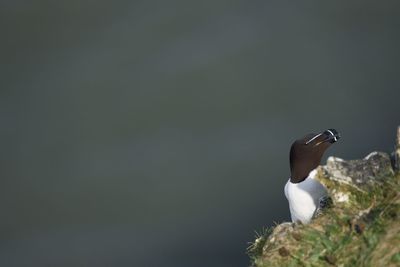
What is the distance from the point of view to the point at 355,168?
7.35 metres

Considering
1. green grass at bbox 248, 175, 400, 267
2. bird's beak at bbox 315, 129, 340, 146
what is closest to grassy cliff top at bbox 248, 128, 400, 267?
green grass at bbox 248, 175, 400, 267

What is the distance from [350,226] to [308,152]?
1630 millimetres

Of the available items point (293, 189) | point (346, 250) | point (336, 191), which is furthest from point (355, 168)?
point (293, 189)

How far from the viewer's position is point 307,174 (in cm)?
864

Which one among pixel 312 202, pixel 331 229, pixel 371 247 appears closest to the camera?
pixel 371 247

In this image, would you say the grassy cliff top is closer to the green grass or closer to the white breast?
the green grass

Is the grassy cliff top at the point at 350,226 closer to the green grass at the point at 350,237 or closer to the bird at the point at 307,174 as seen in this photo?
the green grass at the point at 350,237

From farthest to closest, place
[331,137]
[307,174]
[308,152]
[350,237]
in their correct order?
[307,174]
[308,152]
[331,137]
[350,237]

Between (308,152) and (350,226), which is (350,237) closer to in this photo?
(350,226)

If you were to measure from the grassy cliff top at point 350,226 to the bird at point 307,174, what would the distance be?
2.69 ft

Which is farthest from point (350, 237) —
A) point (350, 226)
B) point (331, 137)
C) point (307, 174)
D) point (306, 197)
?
point (307, 174)

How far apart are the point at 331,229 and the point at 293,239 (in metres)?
0.36

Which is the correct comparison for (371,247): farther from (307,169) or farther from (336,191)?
(307,169)

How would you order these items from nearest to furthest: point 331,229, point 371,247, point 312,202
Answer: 1. point 371,247
2. point 331,229
3. point 312,202
